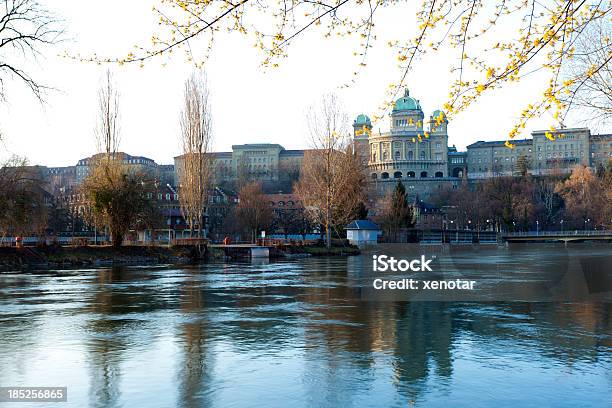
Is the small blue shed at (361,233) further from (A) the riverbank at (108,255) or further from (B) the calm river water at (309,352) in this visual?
(B) the calm river water at (309,352)

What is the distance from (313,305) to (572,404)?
1046 cm

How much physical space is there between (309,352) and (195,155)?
4826 centimetres

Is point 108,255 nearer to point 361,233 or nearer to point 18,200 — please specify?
point 18,200

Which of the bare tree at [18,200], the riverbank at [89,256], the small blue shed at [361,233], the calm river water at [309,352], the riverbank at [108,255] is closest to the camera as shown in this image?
the calm river water at [309,352]

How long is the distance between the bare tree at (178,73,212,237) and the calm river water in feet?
125

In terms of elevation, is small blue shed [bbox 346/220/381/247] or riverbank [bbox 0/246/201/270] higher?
small blue shed [bbox 346/220/381/247]

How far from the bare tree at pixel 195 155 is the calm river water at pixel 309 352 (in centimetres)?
3822

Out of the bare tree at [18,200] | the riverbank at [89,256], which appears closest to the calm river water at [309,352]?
the bare tree at [18,200]

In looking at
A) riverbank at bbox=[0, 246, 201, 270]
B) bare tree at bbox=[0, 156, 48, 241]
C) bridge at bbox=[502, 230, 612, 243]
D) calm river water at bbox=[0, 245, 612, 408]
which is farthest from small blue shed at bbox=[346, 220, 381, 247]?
calm river water at bbox=[0, 245, 612, 408]

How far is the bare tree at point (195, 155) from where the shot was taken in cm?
5719

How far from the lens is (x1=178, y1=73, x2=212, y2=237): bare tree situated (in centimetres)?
5719

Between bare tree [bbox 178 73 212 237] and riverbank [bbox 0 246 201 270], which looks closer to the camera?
riverbank [bbox 0 246 201 270]

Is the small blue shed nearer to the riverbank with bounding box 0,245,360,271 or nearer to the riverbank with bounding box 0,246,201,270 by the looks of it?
the riverbank with bounding box 0,245,360,271

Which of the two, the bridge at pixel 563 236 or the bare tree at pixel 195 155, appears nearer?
the bare tree at pixel 195 155
